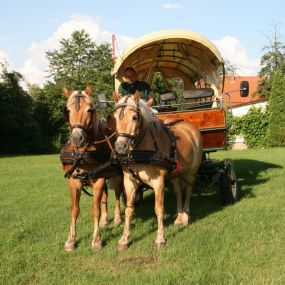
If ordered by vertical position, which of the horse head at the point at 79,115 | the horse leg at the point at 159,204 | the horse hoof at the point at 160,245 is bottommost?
the horse hoof at the point at 160,245

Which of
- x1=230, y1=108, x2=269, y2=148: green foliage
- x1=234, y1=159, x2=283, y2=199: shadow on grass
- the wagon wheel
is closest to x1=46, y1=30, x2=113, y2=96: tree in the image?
x1=230, y1=108, x2=269, y2=148: green foliage

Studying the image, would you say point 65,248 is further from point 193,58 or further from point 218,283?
point 193,58

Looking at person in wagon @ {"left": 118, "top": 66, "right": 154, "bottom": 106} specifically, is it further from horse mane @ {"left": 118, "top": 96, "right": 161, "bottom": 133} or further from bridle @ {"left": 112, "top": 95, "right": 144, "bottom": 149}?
bridle @ {"left": 112, "top": 95, "right": 144, "bottom": 149}

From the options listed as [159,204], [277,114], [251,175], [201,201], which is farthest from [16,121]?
[159,204]

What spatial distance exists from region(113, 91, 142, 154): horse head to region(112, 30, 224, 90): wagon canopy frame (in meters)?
2.54

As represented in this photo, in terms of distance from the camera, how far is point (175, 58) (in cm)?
940

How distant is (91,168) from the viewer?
536cm

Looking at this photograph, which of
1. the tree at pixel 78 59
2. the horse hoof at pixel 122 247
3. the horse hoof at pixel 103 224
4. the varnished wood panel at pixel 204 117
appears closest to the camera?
the horse hoof at pixel 122 247

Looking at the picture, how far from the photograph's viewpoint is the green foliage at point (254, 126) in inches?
1038

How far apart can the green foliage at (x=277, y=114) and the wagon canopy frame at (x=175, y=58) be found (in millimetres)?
16233

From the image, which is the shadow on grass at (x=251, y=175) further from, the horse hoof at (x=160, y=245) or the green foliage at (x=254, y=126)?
the green foliage at (x=254, y=126)

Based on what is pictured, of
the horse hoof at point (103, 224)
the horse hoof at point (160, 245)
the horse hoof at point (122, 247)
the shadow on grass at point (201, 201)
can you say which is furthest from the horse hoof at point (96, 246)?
the shadow on grass at point (201, 201)

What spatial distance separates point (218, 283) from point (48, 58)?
4376 cm

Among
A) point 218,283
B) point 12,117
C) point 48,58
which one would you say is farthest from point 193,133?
point 48,58
